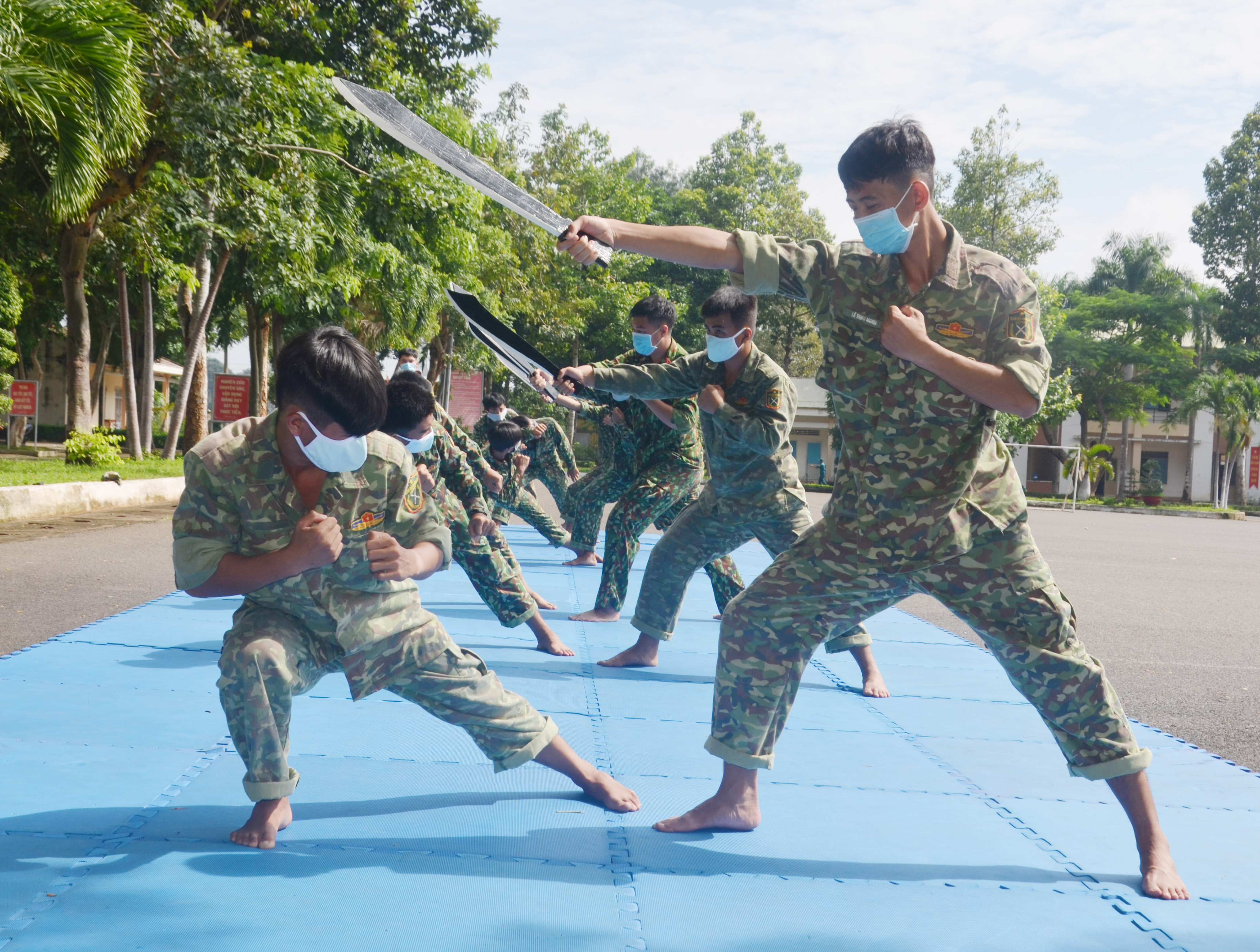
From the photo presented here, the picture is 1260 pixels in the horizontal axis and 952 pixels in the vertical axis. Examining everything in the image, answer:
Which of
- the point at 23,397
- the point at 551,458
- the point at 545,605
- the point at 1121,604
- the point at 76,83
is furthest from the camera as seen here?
the point at 23,397

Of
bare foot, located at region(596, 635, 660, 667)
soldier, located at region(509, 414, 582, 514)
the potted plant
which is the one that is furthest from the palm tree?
the potted plant

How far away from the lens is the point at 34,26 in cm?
1049

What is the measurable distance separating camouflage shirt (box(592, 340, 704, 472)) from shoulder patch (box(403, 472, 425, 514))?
2772mm

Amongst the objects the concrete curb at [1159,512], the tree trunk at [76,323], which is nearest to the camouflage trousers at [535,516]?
the tree trunk at [76,323]

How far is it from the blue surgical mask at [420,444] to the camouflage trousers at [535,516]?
189 inches

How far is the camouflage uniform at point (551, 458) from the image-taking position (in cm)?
1066

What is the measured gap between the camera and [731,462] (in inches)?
182

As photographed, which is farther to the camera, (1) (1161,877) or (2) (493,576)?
(2) (493,576)

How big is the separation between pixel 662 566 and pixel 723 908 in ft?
8.01

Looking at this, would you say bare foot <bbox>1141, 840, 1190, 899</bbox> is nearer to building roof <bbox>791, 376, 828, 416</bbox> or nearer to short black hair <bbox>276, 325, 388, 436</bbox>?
short black hair <bbox>276, 325, 388, 436</bbox>

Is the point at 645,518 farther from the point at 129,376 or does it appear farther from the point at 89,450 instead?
the point at 129,376

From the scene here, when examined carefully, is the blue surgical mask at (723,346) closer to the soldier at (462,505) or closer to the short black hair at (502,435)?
the soldier at (462,505)

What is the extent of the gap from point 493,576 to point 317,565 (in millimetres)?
2602

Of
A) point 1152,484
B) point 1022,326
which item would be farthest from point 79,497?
point 1152,484
